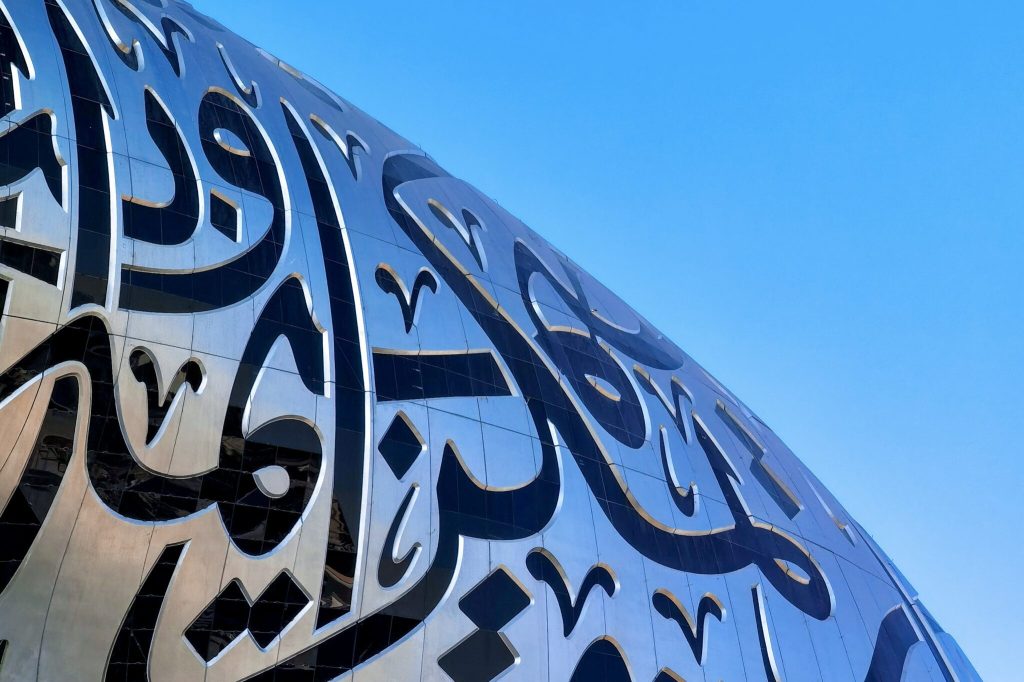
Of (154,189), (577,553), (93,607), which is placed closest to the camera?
(93,607)

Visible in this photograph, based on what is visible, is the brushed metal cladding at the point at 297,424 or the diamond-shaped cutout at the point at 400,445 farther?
the diamond-shaped cutout at the point at 400,445

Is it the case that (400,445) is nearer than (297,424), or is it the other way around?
(297,424)

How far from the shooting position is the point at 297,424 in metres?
13.2

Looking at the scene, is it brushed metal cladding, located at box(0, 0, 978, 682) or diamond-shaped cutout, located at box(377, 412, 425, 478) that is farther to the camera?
diamond-shaped cutout, located at box(377, 412, 425, 478)

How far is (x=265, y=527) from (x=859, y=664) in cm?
1283

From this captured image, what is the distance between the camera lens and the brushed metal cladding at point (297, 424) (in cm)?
1165

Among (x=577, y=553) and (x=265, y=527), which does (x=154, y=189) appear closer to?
(x=265, y=527)

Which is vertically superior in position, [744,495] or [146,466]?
[744,495]

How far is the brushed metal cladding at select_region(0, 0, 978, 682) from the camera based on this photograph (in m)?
11.6

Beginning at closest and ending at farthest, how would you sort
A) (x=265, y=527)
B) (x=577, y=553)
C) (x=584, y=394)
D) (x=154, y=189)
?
(x=265, y=527)
(x=154, y=189)
(x=577, y=553)
(x=584, y=394)

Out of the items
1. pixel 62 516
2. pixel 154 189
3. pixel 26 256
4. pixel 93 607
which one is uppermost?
pixel 154 189

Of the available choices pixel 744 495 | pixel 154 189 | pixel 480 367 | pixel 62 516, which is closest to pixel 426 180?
pixel 480 367

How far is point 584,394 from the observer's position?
59.3ft

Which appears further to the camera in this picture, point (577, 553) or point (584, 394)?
point (584, 394)
